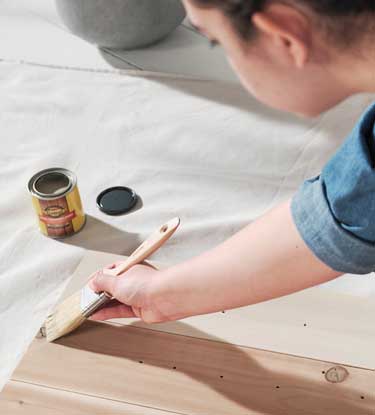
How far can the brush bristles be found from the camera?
1.02 m

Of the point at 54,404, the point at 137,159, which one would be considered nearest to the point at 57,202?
the point at 137,159

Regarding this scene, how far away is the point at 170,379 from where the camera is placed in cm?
98

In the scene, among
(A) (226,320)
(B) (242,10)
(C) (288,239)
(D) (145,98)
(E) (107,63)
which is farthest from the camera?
(E) (107,63)

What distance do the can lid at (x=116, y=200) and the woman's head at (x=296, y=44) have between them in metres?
0.74

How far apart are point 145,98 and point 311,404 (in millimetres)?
878

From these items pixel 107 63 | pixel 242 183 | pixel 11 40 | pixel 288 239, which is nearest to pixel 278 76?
pixel 288 239

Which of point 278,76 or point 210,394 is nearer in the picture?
point 278,76

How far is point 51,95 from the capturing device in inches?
64.9

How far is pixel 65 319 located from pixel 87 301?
0.05 m

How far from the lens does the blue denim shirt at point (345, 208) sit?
2.28 ft

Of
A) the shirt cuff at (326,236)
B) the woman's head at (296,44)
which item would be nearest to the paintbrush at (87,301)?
the shirt cuff at (326,236)

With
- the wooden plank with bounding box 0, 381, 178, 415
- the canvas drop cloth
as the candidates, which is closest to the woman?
the wooden plank with bounding box 0, 381, 178, 415

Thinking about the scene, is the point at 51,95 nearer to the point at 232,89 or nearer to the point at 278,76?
the point at 232,89

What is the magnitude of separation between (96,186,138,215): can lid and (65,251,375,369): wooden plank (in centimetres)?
34
